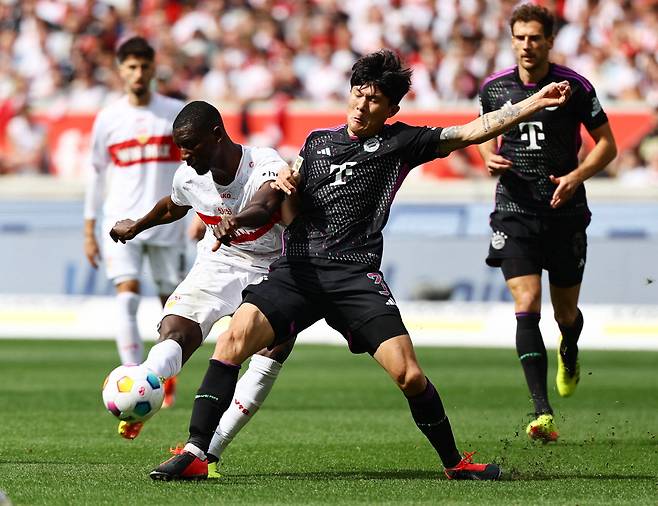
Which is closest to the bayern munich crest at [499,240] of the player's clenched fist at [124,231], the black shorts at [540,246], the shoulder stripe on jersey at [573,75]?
the black shorts at [540,246]

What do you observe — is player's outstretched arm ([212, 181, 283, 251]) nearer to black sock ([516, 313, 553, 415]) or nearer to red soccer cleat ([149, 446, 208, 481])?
red soccer cleat ([149, 446, 208, 481])

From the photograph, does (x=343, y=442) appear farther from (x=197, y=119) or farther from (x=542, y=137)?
(x=197, y=119)

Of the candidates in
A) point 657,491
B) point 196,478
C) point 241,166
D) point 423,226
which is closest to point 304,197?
point 241,166

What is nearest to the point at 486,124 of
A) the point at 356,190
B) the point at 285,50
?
the point at 356,190

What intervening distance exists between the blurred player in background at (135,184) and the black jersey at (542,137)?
2650mm

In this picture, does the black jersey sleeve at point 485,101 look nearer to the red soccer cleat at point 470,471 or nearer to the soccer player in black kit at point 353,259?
the soccer player in black kit at point 353,259

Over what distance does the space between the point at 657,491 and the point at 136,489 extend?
2.30 m

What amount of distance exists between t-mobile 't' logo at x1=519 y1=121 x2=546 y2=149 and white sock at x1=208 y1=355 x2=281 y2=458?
8.29 ft

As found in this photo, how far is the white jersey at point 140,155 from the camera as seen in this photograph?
1002 cm

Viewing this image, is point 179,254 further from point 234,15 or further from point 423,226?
point 234,15

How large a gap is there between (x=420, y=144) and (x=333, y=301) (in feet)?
2.79

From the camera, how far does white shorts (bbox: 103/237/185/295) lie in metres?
10.0

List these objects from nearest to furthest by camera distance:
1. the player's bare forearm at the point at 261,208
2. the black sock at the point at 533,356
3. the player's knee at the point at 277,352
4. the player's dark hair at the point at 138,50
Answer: the player's bare forearm at the point at 261,208 < the player's knee at the point at 277,352 < the black sock at the point at 533,356 < the player's dark hair at the point at 138,50

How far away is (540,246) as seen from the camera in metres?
8.63
